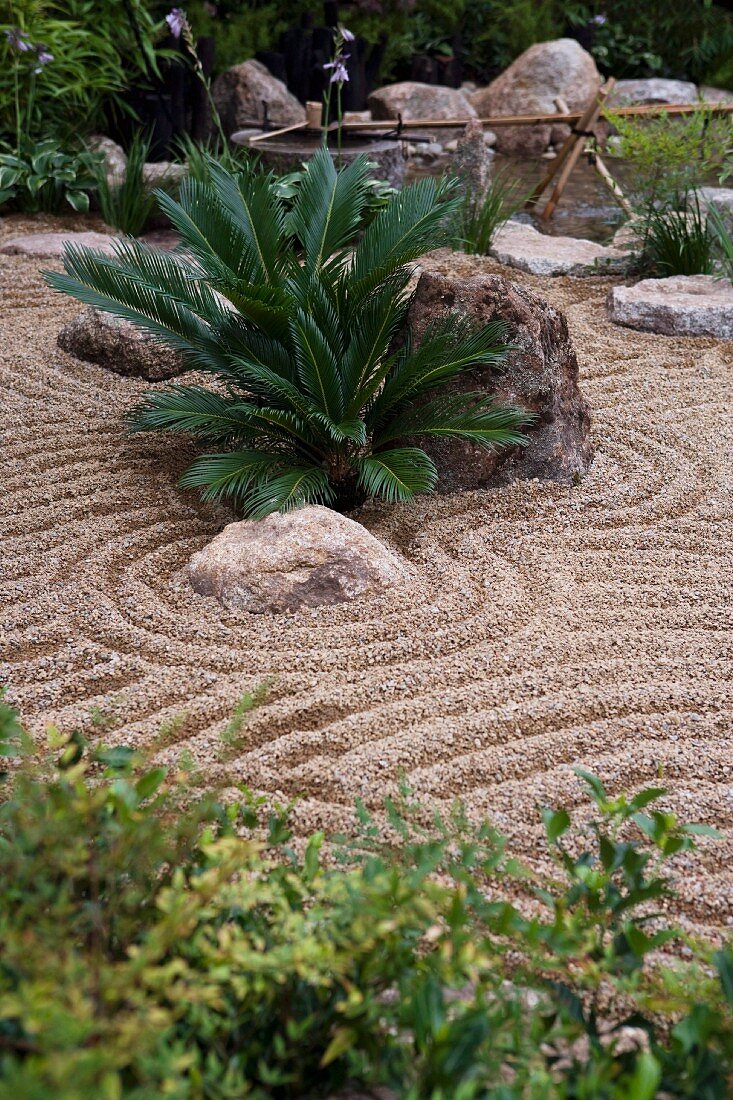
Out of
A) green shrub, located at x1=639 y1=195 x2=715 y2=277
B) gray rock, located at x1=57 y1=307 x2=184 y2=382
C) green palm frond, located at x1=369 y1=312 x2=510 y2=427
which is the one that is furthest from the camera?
green shrub, located at x1=639 y1=195 x2=715 y2=277

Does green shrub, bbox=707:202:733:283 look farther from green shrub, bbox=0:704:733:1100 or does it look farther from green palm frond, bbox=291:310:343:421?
green shrub, bbox=0:704:733:1100

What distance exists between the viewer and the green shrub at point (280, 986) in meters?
0.95

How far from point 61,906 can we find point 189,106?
25.1ft

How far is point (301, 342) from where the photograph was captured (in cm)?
274

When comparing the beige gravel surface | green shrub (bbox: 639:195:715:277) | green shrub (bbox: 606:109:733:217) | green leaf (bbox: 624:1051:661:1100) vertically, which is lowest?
the beige gravel surface

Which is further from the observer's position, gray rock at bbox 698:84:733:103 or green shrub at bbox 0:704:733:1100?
gray rock at bbox 698:84:733:103

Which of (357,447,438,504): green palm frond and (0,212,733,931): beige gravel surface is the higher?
(357,447,438,504): green palm frond

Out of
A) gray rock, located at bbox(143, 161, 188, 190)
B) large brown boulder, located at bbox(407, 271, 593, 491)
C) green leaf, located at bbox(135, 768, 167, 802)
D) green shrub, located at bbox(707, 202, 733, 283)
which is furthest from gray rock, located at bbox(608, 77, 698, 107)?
green leaf, located at bbox(135, 768, 167, 802)

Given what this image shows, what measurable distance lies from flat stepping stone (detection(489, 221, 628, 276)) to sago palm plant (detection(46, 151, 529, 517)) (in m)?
2.39

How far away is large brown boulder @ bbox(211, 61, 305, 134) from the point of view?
9.00 metres

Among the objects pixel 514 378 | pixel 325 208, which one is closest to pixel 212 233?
pixel 325 208

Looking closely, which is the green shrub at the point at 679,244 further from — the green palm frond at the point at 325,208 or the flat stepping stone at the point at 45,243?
the flat stepping stone at the point at 45,243

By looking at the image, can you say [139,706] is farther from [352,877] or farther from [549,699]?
[352,877]

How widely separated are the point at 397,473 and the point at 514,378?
608 millimetres
